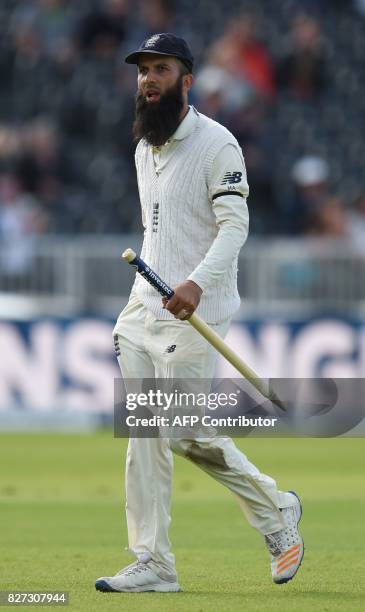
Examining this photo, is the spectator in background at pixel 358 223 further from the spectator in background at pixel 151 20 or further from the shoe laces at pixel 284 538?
the shoe laces at pixel 284 538

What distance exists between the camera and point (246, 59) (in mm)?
19828

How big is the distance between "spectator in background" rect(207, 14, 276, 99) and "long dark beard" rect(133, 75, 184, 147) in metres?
12.1

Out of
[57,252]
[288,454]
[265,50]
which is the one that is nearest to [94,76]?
[265,50]

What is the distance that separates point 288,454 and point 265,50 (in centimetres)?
700

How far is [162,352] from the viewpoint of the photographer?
7367 mm

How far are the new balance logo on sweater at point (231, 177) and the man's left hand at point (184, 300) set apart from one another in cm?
56

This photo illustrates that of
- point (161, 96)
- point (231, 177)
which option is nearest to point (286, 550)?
point (231, 177)

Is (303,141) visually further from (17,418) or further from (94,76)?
(17,418)

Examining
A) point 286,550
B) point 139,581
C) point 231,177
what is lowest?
point 139,581

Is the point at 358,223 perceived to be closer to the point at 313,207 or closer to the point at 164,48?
the point at 313,207

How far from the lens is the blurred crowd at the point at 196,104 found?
18.5 m

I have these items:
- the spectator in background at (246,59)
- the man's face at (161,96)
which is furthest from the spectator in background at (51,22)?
the man's face at (161,96)

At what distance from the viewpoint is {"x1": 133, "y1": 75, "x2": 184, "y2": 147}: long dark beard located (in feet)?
24.2

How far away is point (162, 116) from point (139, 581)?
7.33 ft
